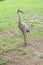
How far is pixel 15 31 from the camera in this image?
405 inches

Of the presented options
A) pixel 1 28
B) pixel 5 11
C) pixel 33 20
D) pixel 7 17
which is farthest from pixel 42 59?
pixel 5 11

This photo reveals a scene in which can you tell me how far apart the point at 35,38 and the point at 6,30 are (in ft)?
A: 6.45

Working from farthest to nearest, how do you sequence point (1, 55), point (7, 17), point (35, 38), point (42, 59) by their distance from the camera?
point (7, 17), point (35, 38), point (1, 55), point (42, 59)

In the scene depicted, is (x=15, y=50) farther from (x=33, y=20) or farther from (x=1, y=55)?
(x=33, y=20)

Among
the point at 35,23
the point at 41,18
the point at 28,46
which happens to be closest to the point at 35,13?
the point at 41,18

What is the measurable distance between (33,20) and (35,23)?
2.48 ft

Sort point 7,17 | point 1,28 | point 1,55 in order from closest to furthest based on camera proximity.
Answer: point 1,55, point 1,28, point 7,17

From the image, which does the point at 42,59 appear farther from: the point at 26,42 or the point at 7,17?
the point at 7,17

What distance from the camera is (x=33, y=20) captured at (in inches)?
484

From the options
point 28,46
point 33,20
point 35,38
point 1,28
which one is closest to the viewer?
point 28,46

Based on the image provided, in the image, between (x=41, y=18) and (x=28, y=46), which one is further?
(x=41, y=18)

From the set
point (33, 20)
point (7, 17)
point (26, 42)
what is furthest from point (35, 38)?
point (7, 17)

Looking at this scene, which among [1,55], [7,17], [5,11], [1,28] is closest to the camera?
[1,55]

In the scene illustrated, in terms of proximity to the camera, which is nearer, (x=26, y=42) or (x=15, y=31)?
(x=26, y=42)
